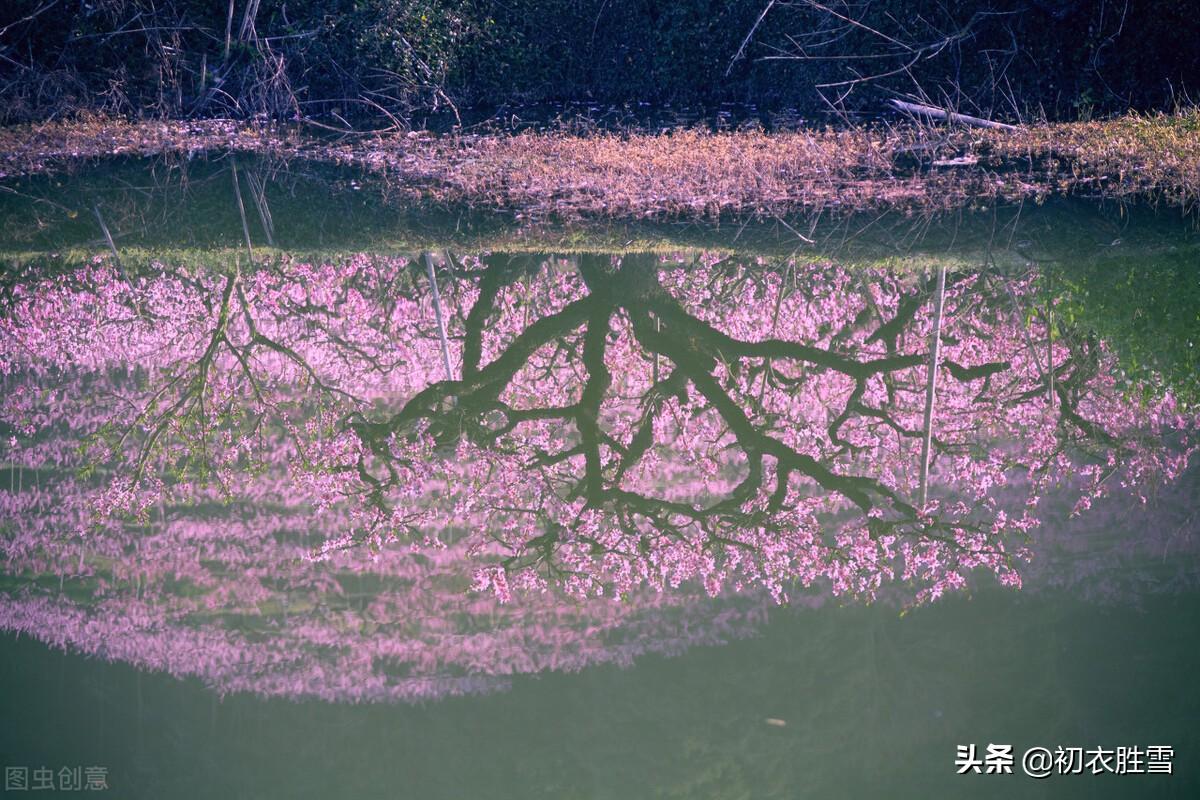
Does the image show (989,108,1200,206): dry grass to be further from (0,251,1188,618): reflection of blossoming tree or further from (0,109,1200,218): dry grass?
(0,251,1188,618): reflection of blossoming tree

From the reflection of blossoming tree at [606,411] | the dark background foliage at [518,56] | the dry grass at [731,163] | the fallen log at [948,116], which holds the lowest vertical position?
the reflection of blossoming tree at [606,411]

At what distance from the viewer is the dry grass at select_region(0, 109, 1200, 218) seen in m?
10.7

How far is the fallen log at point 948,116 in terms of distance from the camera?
13.1m

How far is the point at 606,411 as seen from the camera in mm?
6996

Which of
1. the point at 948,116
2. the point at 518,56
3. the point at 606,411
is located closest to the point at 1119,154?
the point at 948,116

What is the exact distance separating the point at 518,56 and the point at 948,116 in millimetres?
5962

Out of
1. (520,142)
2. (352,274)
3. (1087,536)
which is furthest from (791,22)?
(1087,536)

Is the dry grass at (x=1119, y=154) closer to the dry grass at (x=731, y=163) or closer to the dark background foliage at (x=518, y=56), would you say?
the dry grass at (x=731, y=163)

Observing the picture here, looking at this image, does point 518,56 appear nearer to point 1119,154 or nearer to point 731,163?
point 731,163

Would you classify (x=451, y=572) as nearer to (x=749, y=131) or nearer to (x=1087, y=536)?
(x=1087, y=536)

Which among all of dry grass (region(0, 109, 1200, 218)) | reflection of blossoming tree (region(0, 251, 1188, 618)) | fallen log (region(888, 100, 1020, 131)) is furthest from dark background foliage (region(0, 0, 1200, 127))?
reflection of blossoming tree (region(0, 251, 1188, 618))

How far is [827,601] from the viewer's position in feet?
16.6

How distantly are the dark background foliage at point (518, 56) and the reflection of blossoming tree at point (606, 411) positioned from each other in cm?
661

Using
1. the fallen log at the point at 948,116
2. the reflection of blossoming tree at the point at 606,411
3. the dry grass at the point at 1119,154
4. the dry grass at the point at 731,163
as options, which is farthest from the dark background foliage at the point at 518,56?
the reflection of blossoming tree at the point at 606,411
